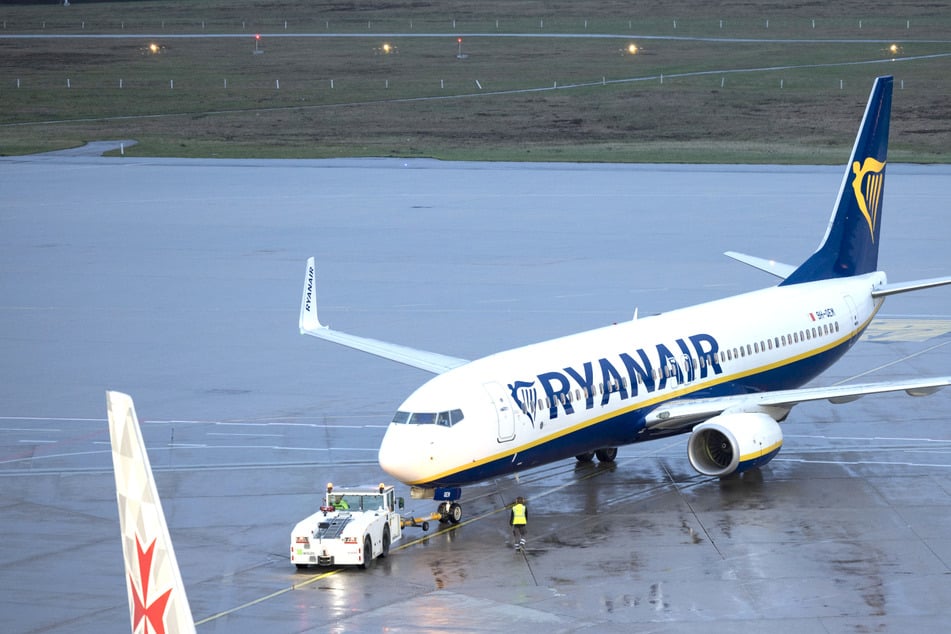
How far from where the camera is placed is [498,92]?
500ft

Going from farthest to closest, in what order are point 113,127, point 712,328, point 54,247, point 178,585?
point 113,127 < point 54,247 < point 712,328 < point 178,585

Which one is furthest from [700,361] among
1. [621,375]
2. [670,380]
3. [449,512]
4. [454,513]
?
[449,512]

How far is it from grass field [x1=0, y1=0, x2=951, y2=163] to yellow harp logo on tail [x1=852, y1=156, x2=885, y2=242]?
6269 cm

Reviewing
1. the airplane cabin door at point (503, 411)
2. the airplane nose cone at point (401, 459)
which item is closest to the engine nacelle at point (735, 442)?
the airplane cabin door at point (503, 411)

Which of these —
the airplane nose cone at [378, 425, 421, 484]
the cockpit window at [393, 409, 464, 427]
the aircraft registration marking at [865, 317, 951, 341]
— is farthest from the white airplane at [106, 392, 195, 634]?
the aircraft registration marking at [865, 317, 951, 341]

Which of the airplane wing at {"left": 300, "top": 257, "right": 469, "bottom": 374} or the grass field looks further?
the grass field

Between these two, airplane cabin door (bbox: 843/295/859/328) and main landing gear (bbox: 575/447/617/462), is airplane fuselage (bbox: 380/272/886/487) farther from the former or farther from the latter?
main landing gear (bbox: 575/447/617/462)

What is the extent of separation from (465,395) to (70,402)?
62.1ft

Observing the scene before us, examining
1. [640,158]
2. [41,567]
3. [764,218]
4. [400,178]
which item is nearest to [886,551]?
[41,567]

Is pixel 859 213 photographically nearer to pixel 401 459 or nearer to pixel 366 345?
pixel 366 345

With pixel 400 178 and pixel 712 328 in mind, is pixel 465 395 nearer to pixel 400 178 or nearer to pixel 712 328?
pixel 712 328

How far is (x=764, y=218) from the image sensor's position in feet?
280

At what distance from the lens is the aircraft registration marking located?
57.3 m

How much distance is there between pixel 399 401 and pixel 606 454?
9222 millimetres
